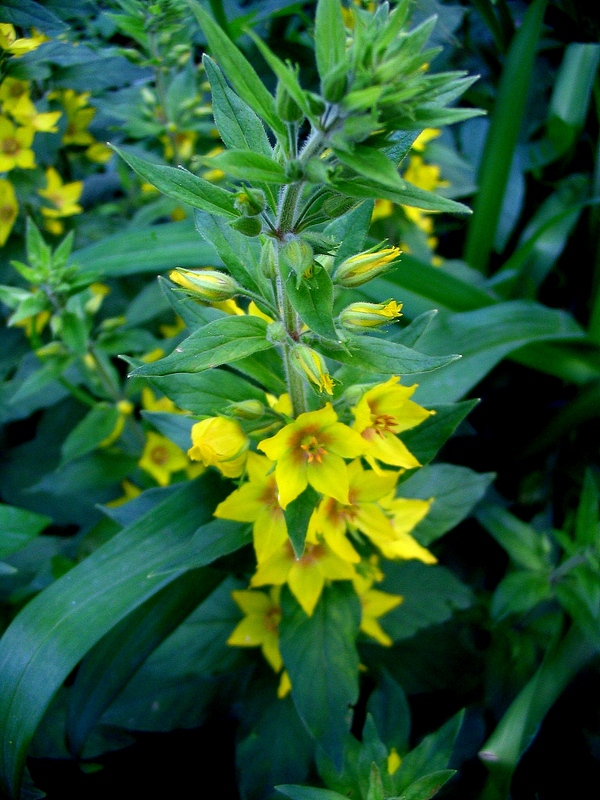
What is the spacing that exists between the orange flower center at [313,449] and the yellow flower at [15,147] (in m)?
1.38

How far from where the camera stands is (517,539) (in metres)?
1.90

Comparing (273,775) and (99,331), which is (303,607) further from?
(99,331)

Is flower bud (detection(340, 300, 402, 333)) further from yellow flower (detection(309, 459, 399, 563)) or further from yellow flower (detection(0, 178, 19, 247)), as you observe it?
yellow flower (detection(0, 178, 19, 247))

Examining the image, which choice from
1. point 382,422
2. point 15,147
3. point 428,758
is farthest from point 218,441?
point 15,147

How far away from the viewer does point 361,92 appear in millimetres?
738

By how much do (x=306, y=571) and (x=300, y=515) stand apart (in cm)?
28

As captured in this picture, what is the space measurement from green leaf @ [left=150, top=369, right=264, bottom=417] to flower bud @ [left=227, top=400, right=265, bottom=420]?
0.05 meters

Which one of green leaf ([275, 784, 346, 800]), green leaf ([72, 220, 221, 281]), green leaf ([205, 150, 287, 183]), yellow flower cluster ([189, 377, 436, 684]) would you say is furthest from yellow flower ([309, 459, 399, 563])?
green leaf ([72, 220, 221, 281])

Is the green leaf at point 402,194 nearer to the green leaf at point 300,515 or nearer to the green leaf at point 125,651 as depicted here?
the green leaf at point 300,515

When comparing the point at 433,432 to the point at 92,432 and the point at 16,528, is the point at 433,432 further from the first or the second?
the point at 92,432

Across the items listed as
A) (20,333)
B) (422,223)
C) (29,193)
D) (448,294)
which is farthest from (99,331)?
(422,223)

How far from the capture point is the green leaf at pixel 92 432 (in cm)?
183

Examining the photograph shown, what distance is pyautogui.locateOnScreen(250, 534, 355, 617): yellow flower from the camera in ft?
4.16

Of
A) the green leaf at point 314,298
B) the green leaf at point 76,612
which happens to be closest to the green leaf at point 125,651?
the green leaf at point 76,612
